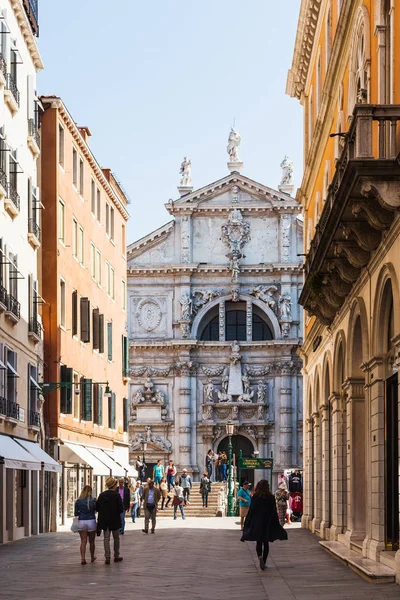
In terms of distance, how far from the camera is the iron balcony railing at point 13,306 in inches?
1329

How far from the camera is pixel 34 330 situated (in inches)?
1535

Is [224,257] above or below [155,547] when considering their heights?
above

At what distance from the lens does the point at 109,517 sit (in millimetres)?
25641

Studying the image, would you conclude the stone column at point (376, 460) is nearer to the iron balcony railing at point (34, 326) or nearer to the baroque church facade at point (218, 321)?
the iron balcony railing at point (34, 326)

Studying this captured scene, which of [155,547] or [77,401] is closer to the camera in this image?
[155,547]

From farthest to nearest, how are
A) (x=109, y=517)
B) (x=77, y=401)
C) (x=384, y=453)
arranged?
(x=77, y=401)
(x=109, y=517)
(x=384, y=453)

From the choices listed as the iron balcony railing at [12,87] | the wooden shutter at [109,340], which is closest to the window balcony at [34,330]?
the iron balcony railing at [12,87]

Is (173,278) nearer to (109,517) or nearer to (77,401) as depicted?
(77,401)

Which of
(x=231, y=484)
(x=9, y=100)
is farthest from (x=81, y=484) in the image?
(x=9, y=100)

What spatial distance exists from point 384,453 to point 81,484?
92.5 ft

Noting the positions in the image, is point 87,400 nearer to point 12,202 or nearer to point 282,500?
point 282,500

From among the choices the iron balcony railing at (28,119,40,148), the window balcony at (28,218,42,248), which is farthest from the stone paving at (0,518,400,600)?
the iron balcony railing at (28,119,40,148)

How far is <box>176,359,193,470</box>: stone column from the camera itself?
77062 mm

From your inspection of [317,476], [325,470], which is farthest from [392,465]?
[317,476]
